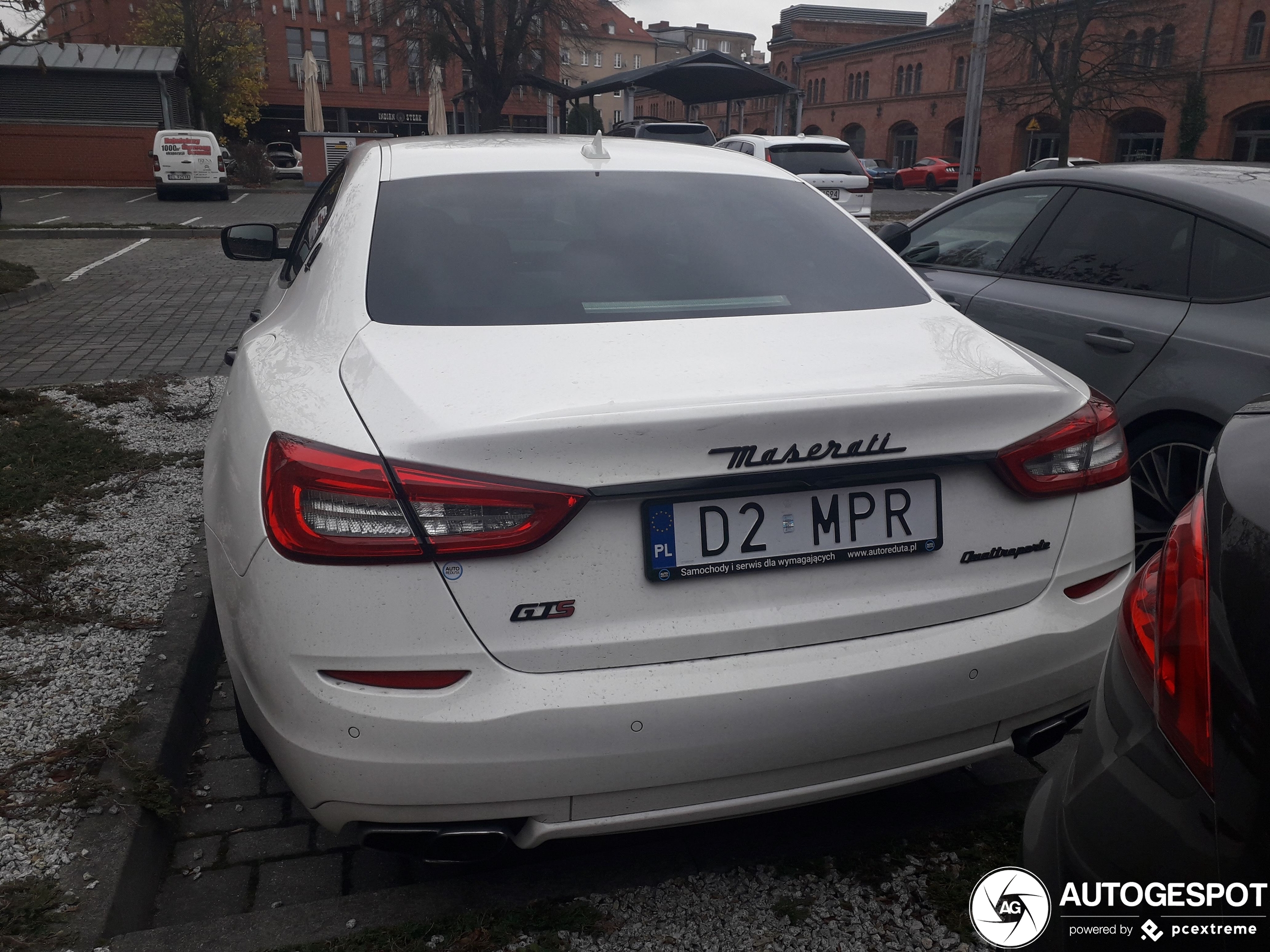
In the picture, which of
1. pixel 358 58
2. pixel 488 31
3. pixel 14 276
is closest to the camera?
Answer: pixel 14 276

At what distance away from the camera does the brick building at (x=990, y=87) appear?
4028 centimetres

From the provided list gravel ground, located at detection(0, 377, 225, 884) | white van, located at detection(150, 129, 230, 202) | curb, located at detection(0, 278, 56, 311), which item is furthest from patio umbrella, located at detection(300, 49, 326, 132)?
gravel ground, located at detection(0, 377, 225, 884)

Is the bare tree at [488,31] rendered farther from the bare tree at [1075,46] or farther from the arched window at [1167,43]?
the arched window at [1167,43]

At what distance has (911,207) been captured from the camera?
29.4 metres

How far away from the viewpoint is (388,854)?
2381 millimetres

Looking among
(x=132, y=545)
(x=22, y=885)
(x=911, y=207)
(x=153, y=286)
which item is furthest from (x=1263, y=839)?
(x=911, y=207)

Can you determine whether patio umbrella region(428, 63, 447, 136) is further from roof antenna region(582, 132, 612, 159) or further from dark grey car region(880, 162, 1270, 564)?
roof antenna region(582, 132, 612, 159)

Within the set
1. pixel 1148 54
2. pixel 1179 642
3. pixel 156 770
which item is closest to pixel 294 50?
pixel 1148 54

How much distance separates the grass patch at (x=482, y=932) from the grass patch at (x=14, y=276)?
10568 mm

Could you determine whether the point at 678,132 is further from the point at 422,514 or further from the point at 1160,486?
the point at 422,514

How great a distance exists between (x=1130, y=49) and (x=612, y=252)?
102 feet

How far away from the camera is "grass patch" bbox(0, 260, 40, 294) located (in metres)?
10.6

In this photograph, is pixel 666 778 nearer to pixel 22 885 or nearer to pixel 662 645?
pixel 662 645

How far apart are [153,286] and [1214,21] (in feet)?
145
